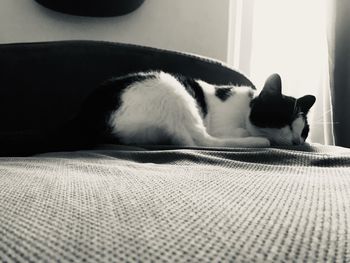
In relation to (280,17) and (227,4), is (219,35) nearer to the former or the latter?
(227,4)

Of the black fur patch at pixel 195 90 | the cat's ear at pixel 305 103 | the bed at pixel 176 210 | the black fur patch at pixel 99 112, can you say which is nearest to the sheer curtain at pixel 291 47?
the cat's ear at pixel 305 103

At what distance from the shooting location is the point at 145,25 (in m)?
2.14

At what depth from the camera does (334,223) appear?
324 mm

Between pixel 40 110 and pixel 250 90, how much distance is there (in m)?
0.85

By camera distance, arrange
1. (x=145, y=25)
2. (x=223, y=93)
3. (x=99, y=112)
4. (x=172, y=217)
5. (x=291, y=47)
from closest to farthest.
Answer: (x=172, y=217)
(x=99, y=112)
(x=223, y=93)
(x=145, y=25)
(x=291, y=47)

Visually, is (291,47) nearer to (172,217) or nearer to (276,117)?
(276,117)

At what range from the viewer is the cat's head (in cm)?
153

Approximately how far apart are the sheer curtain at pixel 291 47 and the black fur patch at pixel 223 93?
2.19 ft

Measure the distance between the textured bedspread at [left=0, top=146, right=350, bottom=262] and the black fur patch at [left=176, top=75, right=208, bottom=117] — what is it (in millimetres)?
885

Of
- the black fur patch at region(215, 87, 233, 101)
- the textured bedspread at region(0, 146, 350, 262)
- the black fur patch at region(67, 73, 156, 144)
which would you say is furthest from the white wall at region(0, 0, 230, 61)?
the textured bedspread at region(0, 146, 350, 262)

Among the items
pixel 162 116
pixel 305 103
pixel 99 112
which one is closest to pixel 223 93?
pixel 305 103

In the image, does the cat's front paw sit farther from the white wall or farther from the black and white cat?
the white wall

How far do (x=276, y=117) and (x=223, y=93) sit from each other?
0.77 feet

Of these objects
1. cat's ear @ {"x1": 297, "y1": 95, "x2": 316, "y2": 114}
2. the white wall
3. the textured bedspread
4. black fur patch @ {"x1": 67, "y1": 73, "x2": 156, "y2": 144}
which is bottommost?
the textured bedspread
